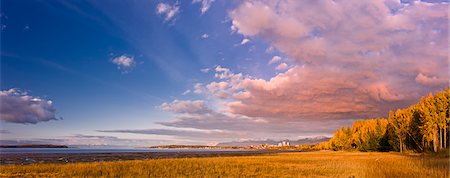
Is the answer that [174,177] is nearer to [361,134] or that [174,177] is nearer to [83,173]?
[83,173]

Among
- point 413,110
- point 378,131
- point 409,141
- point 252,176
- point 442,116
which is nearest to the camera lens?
point 252,176

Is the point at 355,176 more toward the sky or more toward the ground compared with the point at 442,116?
more toward the ground

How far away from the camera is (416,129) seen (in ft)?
242

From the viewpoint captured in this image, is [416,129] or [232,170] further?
[416,129]

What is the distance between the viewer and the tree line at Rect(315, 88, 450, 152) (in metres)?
58.2

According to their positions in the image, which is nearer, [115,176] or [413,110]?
[115,176]

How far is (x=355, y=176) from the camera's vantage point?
24.5 metres

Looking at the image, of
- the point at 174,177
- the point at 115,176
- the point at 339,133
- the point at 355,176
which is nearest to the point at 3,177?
the point at 115,176

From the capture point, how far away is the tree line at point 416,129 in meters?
58.2

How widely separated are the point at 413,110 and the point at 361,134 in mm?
41211

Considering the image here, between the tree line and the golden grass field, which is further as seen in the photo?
the tree line

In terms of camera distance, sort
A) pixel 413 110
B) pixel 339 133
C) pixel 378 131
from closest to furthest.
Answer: pixel 413 110 < pixel 378 131 < pixel 339 133

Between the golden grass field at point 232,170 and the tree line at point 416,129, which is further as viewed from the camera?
the tree line at point 416,129

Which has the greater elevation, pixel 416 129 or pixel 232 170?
pixel 416 129
